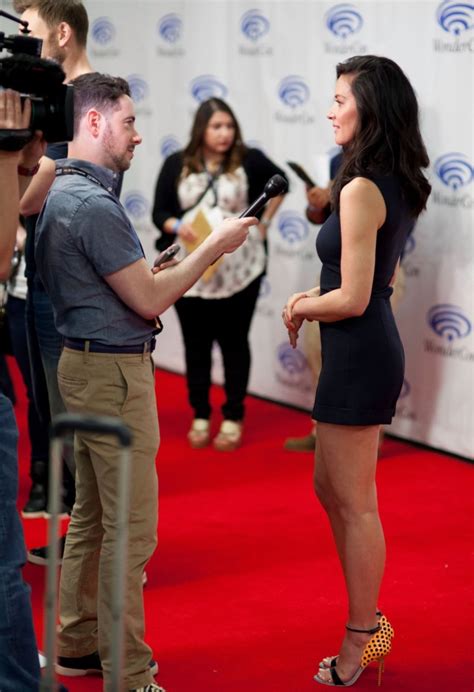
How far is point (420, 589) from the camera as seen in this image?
3699 mm

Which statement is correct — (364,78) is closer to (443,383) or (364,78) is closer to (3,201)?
(3,201)

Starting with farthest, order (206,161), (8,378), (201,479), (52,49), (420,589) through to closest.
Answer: (8,378) → (206,161) → (201,479) → (420,589) → (52,49)

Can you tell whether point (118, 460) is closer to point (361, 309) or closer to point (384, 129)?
point (361, 309)

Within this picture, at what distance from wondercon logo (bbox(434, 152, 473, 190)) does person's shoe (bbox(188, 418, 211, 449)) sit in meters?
1.67

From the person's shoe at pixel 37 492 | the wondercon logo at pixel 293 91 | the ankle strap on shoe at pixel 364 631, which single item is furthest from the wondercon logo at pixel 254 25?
the ankle strap on shoe at pixel 364 631

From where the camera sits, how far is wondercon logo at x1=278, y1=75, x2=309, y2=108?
19.0ft

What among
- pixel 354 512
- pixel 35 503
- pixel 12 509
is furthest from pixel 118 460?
pixel 35 503

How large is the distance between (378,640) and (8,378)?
129 inches

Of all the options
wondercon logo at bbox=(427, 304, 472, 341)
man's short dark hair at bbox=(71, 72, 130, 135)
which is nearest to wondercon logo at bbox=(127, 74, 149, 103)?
wondercon logo at bbox=(427, 304, 472, 341)

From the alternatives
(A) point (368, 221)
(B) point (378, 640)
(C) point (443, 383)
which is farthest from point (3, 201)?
(C) point (443, 383)

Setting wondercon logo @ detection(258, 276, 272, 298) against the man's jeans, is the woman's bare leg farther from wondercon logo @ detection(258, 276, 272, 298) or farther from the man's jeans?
wondercon logo @ detection(258, 276, 272, 298)

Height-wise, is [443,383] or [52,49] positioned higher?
[52,49]

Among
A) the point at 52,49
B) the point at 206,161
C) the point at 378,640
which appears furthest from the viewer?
the point at 206,161

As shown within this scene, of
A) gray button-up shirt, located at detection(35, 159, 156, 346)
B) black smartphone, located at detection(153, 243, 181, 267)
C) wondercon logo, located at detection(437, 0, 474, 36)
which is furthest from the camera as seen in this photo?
wondercon logo, located at detection(437, 0, 474, 36)
